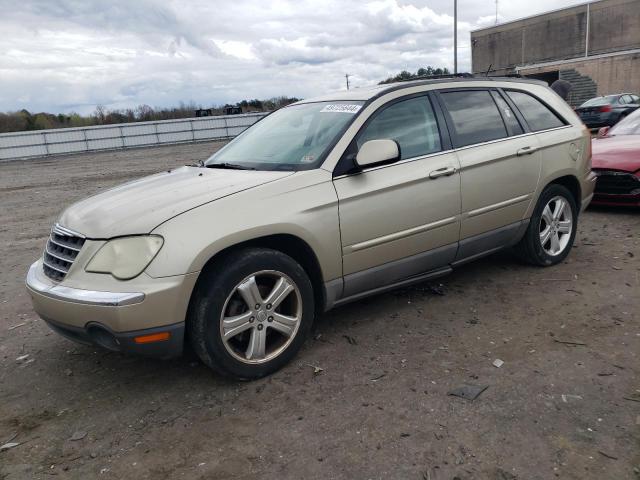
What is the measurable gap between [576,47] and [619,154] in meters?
60.6

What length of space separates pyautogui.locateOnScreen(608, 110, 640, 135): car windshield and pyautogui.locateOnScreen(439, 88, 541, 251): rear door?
3.92m

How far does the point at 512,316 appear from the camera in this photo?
13.5 ft

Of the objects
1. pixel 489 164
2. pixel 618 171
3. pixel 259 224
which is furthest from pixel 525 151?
pixel 618 171

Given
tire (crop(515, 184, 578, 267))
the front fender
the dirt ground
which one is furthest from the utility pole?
the front fender

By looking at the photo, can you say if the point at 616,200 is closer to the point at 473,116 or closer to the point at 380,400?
the point at 473,116

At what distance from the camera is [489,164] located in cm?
437

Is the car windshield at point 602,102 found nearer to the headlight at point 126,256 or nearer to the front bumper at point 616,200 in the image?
the front bumper at point 616,200

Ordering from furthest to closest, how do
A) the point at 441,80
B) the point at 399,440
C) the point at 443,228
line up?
1. the point at 441,80
2. the point at 443,228
3. the point at 399,440

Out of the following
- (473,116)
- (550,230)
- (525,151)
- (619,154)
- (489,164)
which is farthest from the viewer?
(619,154)

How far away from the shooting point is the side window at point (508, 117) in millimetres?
4707

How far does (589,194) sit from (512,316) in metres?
2.08

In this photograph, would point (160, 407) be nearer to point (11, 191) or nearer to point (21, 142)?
point (11, 191)

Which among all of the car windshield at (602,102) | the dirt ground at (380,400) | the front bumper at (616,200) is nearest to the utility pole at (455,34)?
the car windshield at (602,102)

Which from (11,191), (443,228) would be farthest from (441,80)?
(11,191)
